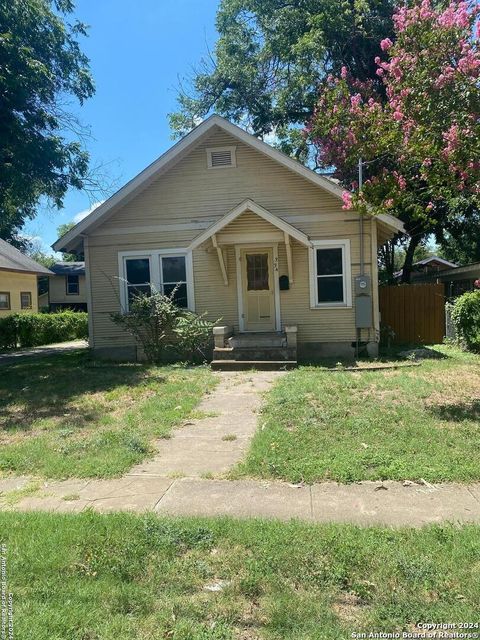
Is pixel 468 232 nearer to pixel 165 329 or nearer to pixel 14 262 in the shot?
pixel 165 329

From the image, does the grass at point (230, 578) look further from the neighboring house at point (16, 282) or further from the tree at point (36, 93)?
the neighboring house at point (16, 282)

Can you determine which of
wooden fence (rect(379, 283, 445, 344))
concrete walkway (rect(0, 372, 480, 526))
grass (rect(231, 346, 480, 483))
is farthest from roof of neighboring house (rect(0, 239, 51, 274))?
concrete walkway (rect(0, 372, 480, 526))

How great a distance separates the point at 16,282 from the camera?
87.2 ft

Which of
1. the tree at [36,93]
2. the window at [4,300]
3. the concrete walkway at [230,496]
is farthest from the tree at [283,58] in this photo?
the concrete walkway at [230,496]

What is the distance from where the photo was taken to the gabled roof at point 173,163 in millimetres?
12516

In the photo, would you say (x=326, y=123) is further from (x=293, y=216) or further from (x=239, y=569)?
(x=239, y=569)

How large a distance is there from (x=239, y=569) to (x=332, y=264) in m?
10.4

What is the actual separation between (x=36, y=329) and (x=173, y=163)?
12.6 m

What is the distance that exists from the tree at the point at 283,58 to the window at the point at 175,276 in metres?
9.97

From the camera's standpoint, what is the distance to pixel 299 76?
20.1m

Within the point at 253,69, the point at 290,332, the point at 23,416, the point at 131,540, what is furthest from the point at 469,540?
the point at 253,69

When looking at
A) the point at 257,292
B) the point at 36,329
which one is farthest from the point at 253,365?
the point at 36,329

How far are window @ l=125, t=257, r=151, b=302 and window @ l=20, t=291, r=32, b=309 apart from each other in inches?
639

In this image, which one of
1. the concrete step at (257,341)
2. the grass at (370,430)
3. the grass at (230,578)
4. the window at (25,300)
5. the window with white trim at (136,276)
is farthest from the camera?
the window at (25,300)
